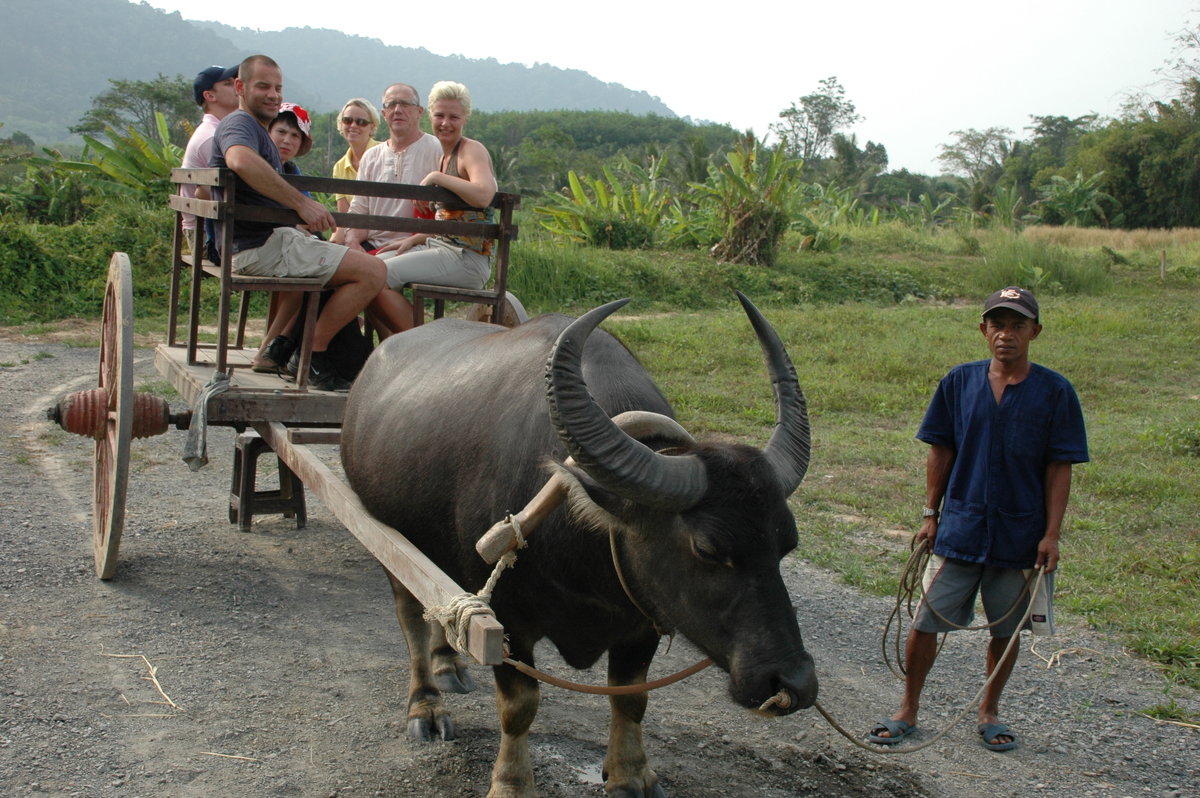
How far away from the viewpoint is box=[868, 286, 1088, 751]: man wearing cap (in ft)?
11.7

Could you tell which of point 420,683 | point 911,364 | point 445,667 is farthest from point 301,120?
point 911,364

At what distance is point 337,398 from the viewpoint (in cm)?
438

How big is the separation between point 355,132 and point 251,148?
2137 millimetres

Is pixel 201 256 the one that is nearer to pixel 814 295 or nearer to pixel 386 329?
pixel 386 329

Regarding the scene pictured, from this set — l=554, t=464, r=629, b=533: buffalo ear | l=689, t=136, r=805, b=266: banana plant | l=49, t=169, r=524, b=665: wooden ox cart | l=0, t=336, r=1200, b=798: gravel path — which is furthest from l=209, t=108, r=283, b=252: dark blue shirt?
l=689, t=136, r=805, b=266: banana plant

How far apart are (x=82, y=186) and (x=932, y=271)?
14633mm

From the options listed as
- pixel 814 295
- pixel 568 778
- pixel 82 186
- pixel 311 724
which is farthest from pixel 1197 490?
pixel 82 186

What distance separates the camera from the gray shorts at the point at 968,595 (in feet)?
11.9

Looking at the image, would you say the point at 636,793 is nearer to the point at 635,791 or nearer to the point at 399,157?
the point at 635,791

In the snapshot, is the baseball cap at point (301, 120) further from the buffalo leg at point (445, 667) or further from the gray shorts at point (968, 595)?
the gray shorts at point (968, 595)

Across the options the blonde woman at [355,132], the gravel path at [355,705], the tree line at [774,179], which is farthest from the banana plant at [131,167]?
the gravel path at [355,705]

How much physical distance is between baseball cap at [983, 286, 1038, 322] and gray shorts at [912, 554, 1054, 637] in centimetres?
90

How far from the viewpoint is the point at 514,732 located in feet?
10.2

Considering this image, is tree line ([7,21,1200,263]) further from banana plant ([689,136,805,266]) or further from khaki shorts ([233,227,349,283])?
khaki shorts ([233,227,349,283])
